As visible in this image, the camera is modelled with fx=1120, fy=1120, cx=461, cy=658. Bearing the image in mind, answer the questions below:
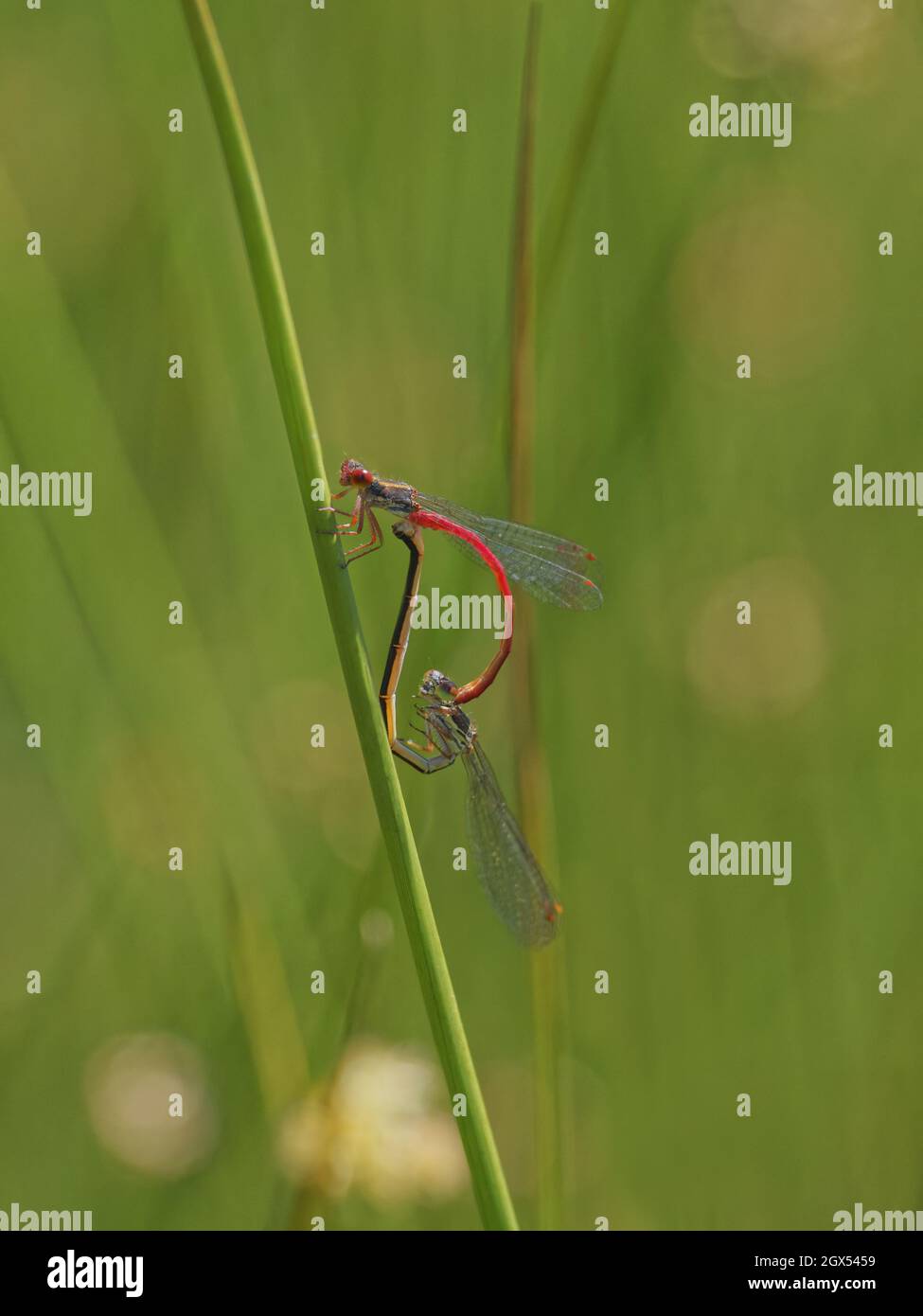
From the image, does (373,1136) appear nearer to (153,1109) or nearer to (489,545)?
(153,1109)

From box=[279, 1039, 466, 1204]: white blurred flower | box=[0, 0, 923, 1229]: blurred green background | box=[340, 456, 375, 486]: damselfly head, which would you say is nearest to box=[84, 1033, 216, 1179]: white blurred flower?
box=[0, 0, 923, 1229]: blurred green background

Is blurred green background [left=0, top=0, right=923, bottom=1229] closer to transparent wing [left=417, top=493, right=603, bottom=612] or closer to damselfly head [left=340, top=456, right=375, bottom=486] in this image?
transparent wing [left=417, top=493, right=603, bottom=612]

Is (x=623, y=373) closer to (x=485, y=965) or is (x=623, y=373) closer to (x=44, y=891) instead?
(x=485, y=965)

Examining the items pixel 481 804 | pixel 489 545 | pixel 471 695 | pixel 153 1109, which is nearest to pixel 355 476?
pixel 489 545

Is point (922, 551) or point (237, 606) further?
point (922, 551)

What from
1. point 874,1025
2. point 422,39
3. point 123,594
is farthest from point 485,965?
point 422,39

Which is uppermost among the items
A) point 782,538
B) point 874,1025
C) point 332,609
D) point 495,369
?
point 495,369

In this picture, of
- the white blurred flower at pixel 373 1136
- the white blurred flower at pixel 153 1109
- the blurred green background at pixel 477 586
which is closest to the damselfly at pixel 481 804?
the blurred green background at pixel 477 586
